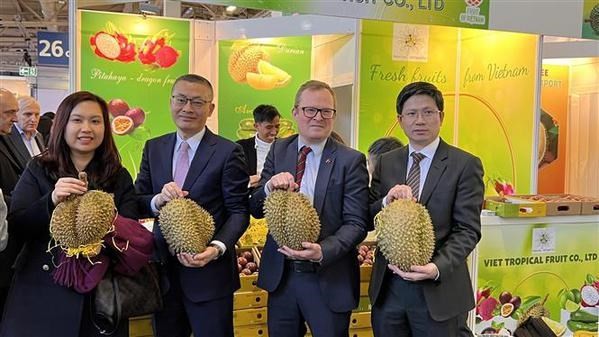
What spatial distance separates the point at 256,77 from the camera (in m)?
5.36

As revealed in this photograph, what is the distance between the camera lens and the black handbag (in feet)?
6.63

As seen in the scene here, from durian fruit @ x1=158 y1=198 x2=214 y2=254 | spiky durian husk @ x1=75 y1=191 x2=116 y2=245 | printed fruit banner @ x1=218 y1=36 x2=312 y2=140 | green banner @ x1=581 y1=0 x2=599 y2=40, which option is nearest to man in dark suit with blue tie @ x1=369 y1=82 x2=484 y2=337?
durian fruit @ x1=158 y1=198 x2=214 y2=254

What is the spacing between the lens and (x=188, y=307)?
2.32m

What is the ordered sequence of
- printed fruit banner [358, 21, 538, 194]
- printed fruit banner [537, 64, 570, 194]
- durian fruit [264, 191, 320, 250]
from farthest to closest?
printed fruit banner [537, 64, 570, 194] < printed fruit banner [358, 21, 538, 194] < durian fruit [264, 191, 320, 250]

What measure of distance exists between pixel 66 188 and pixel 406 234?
1.19 m

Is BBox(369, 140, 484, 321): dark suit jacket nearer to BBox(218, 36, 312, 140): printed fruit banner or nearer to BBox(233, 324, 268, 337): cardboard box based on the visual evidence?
BBox(233, 324, 268, 337): cardboard box

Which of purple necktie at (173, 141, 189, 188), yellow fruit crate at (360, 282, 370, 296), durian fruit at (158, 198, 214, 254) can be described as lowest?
yellow fruit crate at (360, 282, 370, 296)

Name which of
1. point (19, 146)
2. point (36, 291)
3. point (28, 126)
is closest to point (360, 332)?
point (36, 291)

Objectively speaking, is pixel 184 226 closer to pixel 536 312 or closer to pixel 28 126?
pixel 28 126

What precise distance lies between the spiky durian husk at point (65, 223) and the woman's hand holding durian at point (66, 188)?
3 cm

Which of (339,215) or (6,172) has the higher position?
(6,172)

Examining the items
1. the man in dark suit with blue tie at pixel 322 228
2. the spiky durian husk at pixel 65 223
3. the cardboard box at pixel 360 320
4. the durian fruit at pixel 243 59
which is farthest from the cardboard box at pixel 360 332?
the durian fruit at pixel 243 59

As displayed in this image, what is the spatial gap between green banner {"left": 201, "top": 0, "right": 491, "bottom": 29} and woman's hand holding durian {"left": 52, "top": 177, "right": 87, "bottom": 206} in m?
1.56

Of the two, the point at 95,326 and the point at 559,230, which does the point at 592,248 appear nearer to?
the point at 559,230
